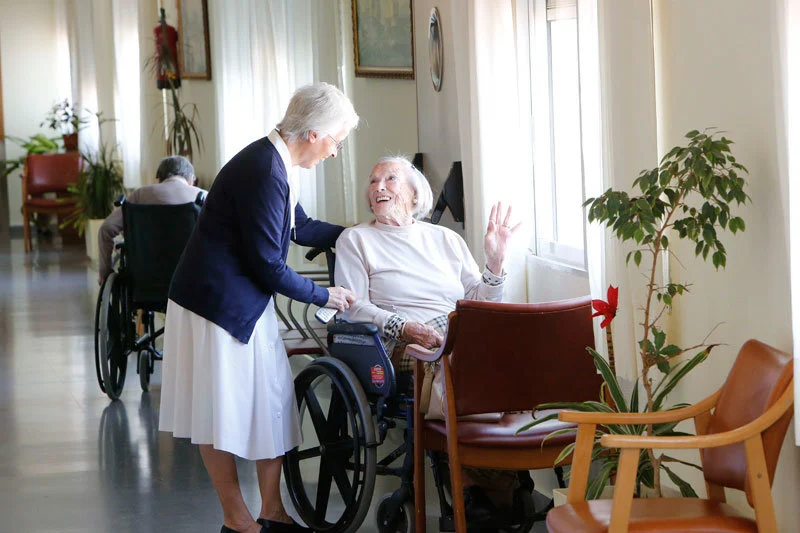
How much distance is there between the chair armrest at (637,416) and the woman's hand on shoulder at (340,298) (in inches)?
48.2

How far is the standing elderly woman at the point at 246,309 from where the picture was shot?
132 inches

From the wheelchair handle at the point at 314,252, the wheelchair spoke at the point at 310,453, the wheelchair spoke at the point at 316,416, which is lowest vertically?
the wheelchair spoke at the point at 310,453

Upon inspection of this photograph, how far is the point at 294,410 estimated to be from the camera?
11.8 feet

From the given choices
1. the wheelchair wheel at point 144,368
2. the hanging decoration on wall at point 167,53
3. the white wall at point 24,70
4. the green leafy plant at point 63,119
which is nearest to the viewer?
the wheelchair wheel at point 144,368

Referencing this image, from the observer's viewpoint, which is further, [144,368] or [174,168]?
[174,168]

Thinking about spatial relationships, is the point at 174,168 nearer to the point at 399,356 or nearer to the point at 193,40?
the point at 193,40

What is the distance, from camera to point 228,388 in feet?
11.1

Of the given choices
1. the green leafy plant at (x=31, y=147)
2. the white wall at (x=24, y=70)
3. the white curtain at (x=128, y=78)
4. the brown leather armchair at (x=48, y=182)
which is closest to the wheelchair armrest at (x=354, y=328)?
the white curtain at (x=128, y=78)

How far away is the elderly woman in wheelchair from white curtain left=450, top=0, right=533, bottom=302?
0.25 metres

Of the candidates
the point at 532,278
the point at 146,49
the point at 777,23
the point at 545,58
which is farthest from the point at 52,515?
the point at 146,49

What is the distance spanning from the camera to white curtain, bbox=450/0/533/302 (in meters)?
4.24

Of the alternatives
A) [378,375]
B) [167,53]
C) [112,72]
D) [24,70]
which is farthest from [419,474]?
[24,70]

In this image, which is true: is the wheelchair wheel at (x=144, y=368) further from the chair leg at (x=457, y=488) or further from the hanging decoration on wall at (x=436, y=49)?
the chair leg at (x=457, y=488)

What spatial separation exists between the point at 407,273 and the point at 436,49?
172 cm
